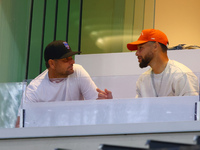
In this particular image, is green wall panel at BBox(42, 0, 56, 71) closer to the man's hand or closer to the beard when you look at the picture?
the beard

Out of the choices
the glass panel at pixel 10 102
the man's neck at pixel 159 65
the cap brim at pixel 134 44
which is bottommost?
Answer: the glass panel at pixel 10 102

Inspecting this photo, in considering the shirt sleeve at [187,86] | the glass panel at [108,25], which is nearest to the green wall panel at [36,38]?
the glass panel at [108,25]

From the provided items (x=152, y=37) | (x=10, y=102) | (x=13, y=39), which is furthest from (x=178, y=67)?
(x=13, y=39)

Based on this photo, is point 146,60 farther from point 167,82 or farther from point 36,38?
point 36,38

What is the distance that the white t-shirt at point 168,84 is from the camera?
397 cm

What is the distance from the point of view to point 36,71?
684 centimetres

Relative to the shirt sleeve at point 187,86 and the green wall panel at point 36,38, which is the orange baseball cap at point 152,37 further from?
the green wall panel at point 36,38

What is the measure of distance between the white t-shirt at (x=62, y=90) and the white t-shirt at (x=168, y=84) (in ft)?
1.11

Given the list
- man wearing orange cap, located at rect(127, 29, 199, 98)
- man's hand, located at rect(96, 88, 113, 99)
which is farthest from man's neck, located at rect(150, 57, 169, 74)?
man's hand, located at rect(96, 88, 113, 99)

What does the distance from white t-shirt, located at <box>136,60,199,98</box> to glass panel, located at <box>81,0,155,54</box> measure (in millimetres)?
3120

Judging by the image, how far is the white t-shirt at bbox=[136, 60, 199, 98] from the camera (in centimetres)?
397

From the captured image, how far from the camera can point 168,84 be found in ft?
13.3

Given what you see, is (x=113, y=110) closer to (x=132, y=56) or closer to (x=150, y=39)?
(x=150, y=39)

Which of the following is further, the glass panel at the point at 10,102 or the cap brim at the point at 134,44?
the cap brim at the point at 134,44
